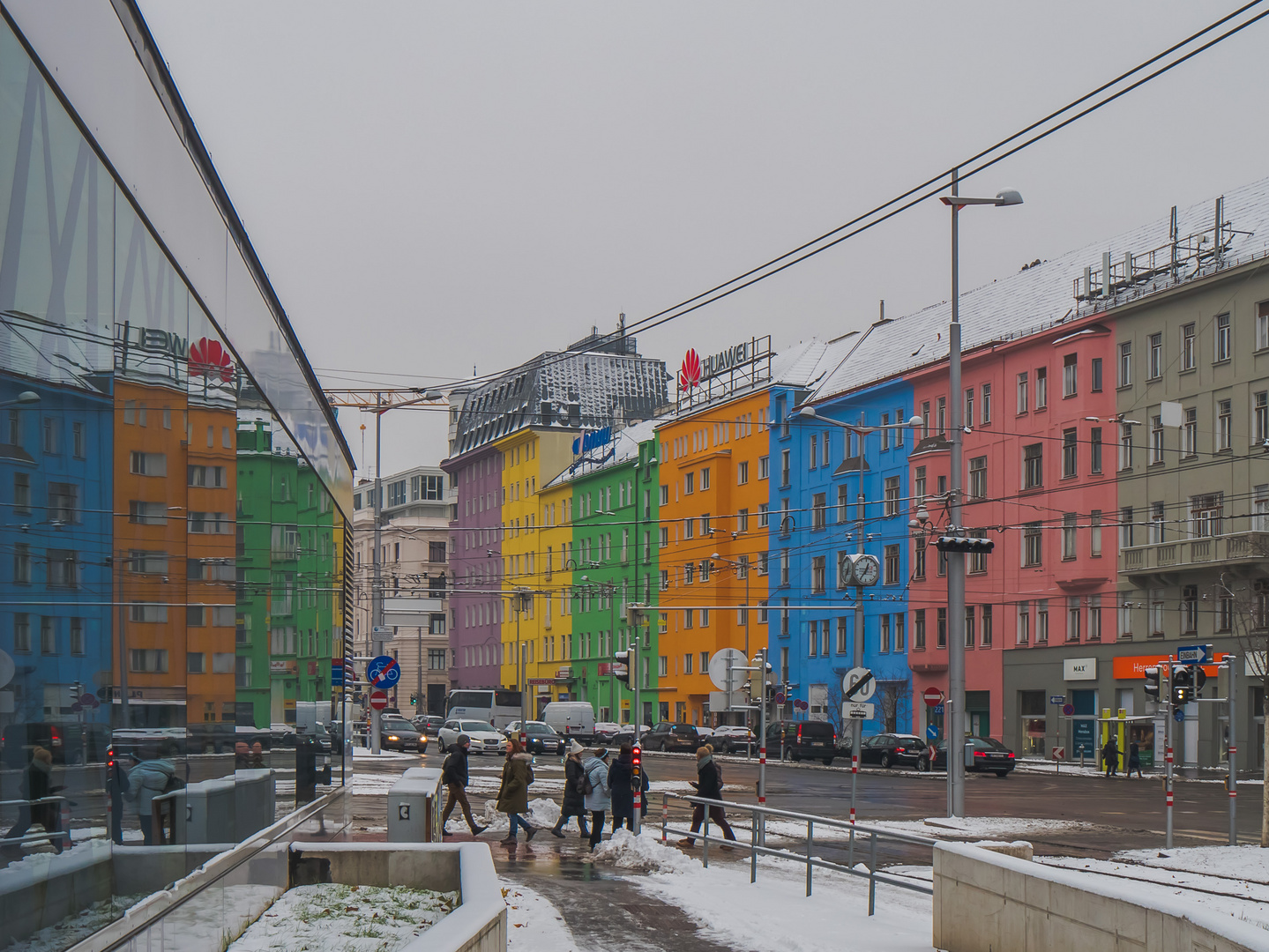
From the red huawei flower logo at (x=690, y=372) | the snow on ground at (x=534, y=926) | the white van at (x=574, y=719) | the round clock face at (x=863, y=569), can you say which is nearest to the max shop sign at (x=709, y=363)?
the red huawei flower logo at (x=690, y=372)

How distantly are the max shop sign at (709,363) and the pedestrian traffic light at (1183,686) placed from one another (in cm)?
6659

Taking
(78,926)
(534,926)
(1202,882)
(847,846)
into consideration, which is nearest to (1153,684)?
(1202,882)

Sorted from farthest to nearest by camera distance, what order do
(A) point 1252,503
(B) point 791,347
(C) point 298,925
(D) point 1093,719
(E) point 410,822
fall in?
(B) point 791,347, (D) point 1093,719, (A) point 1252,503, (E) point 410,822, (C) point 298,925

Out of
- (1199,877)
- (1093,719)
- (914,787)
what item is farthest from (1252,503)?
(1199,877)

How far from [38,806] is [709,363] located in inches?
3659

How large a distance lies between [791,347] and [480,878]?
283 ft

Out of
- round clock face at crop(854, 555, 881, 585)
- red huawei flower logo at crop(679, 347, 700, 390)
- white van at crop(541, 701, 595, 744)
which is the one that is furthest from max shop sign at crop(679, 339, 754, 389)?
round clock face at crop(854, 555, 881, 585)

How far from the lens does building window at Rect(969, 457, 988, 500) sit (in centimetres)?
7012

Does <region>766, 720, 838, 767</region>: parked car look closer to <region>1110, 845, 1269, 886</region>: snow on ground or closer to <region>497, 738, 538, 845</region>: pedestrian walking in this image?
<region>497, 738, 538, 845</region>: pedestrian walking

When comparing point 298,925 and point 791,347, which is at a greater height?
point 791,347

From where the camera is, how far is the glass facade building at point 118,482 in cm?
443

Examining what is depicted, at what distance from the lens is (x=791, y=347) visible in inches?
3743

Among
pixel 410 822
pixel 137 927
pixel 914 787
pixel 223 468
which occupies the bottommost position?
pixel 914 787

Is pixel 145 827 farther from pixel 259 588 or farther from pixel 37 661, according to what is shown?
pixel 259 588
